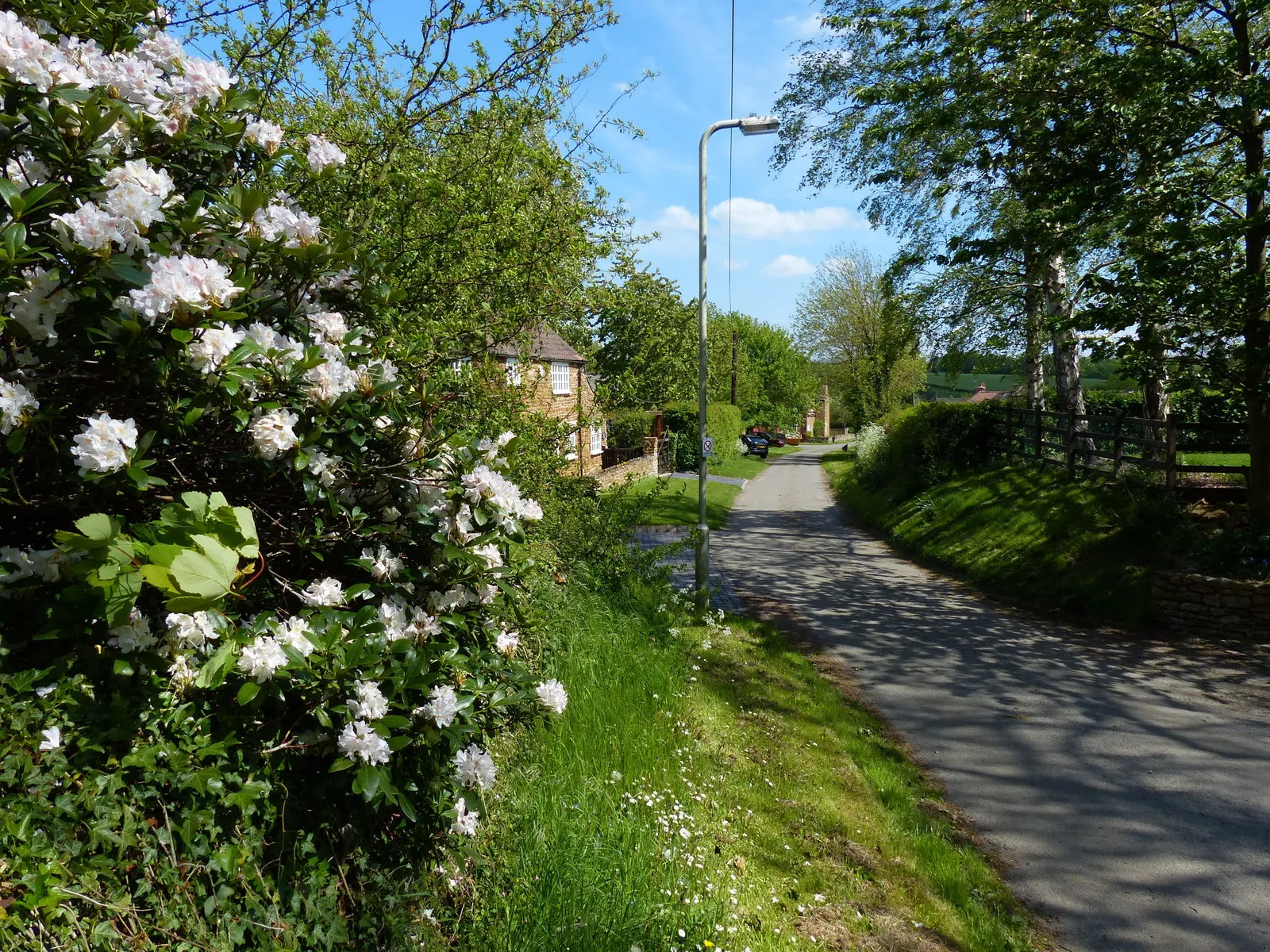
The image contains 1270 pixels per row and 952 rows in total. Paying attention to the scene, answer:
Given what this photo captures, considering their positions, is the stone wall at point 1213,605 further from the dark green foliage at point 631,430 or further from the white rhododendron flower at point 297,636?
the dark green foliage at point 631,430

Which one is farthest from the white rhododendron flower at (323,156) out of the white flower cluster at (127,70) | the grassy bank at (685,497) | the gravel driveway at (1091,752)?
the grassy bank at (685,497)

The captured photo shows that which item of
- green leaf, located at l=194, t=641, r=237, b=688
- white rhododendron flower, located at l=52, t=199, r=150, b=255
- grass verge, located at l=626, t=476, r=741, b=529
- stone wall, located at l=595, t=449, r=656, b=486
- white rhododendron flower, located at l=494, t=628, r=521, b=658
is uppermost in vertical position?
white rhododendron flower, located at l=52, t=199, r=150, b=255

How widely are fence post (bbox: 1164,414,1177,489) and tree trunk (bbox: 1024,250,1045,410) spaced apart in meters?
4.46

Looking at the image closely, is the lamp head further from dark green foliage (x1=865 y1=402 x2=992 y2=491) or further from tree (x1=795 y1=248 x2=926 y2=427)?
tree (x1=795 y1=248 x2=926 y2=427)

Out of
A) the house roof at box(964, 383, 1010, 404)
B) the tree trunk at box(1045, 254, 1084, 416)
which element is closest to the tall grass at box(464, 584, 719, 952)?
the tree trunk at box(1045, 254, 1084, 416)

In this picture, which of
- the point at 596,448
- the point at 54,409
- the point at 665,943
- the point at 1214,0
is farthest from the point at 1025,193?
the point at 596,448

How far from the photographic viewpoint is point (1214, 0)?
448 inches

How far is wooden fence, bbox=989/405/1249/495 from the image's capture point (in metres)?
13.0

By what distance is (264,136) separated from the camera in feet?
9.89

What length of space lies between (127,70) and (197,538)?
163 centimetres

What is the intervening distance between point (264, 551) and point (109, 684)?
0.65 m

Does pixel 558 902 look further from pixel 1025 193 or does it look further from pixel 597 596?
pixel 1025 193

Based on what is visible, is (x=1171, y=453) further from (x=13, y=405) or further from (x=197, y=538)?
(x=13, y=405)

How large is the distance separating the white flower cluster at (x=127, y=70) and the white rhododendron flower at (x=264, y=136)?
153mm
